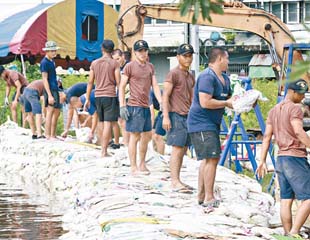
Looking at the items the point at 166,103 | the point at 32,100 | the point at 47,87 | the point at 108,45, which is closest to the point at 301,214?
the point at 166,103

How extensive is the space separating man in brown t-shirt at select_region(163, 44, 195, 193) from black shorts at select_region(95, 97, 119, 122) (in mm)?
3212

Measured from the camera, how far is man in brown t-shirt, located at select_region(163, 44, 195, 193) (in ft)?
38.5

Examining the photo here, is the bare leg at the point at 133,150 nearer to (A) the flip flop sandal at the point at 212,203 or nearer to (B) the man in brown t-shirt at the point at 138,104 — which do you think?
(B) the man in brown t-shirt at the point at 138,104

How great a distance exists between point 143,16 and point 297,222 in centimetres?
1037

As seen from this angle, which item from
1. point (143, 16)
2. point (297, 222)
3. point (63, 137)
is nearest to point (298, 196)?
point (297, 222)

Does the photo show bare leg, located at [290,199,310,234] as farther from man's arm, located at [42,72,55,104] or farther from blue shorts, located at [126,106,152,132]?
man's arm, located at [42,72,55,104]

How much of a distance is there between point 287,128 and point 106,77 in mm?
6364

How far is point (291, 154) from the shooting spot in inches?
363

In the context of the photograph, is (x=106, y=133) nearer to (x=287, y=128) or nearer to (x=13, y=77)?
(x=287, y=128)

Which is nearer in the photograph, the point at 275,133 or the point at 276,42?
the point at 275,133

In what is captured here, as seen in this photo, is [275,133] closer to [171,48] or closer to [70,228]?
[70,228]

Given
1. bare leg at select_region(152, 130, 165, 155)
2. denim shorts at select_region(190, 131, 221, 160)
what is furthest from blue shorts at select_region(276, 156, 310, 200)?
bare leg at select_region(152, 130, 165, 155)

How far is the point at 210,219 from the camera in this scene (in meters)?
9.24

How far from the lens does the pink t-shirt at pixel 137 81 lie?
43.5 feet
